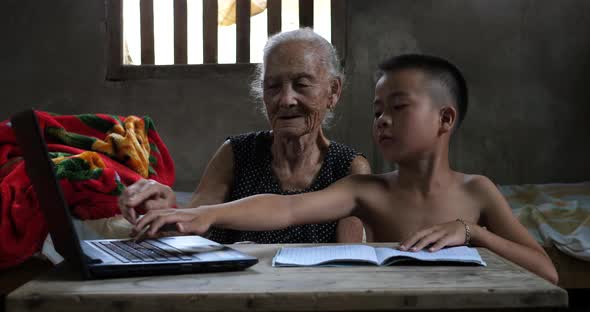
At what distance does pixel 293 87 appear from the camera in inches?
69.5

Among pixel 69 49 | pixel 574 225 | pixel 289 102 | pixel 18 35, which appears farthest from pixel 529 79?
pixel 18 35

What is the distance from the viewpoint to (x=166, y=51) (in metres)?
3.98

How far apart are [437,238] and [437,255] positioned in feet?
0.32

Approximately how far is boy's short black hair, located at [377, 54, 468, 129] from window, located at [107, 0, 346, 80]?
2304mm

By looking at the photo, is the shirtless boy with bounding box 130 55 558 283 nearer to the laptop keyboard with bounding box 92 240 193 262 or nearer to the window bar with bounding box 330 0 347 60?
the laptop keyboard with bounding box 92 240 193 262

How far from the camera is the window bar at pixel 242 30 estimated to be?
3.84 meters

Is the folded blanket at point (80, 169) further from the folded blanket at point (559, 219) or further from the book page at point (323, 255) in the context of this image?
the folded blanket at point (559, 219)

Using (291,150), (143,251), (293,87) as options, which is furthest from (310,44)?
(143,251)

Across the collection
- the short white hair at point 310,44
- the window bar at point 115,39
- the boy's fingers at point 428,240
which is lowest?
the boy's fingers at point 428,240

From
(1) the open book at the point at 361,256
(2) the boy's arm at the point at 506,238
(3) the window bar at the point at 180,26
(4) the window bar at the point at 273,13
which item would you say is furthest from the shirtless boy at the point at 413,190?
(3) the window bar at the point at 180,26

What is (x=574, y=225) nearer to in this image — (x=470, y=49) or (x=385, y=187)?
(x=385, y=187)

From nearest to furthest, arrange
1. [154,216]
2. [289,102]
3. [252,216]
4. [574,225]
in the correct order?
[154,216] < [252,216] < [289,102] < [574,225]

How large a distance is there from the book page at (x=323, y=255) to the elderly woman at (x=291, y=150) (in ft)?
2.29

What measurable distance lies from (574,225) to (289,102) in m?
1.45
